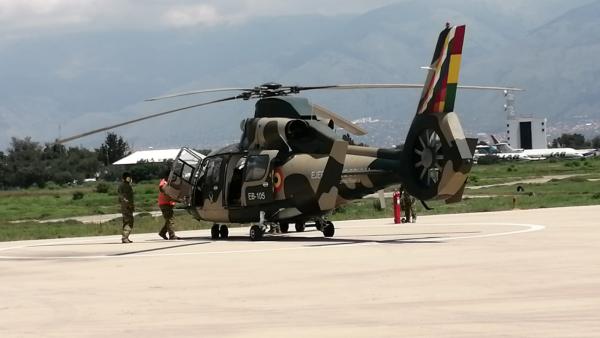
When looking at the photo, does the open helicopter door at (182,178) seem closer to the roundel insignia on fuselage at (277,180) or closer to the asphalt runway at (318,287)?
the asphalt runway at (318,287)

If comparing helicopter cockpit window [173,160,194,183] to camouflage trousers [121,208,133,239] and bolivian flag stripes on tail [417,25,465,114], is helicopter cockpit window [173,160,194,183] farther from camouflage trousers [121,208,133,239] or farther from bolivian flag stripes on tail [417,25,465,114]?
bolivian flag stripes on tail [417,25,465,114]

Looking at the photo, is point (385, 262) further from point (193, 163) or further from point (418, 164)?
point (193, 163)

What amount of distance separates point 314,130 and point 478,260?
8.37 metres

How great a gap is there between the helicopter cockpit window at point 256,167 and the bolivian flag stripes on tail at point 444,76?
4.74m

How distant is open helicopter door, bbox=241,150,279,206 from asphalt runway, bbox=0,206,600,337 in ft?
3.49

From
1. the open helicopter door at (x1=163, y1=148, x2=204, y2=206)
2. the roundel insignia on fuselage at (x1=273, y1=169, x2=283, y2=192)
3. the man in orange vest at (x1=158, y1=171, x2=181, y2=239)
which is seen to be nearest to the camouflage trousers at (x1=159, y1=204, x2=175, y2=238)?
the man in orange vest at (x1=158, y1=171, x2=181, y2=239)

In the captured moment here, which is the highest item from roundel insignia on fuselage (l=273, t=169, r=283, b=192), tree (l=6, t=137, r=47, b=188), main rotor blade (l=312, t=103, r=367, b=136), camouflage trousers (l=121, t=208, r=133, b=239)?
tree (l=6, t=137, r=47, b=188)

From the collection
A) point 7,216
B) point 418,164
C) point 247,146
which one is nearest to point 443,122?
point 418,164

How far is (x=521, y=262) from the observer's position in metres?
18.0

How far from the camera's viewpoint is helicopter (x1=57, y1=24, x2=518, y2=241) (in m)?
23.0

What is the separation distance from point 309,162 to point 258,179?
1589mm

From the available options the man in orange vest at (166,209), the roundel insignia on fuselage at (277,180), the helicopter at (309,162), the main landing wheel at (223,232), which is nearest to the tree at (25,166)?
the man in orange vest at (166,209)

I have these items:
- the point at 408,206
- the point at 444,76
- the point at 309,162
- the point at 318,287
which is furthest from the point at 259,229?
the point at 318,287

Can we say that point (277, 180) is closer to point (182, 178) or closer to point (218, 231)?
point (218, 231)
